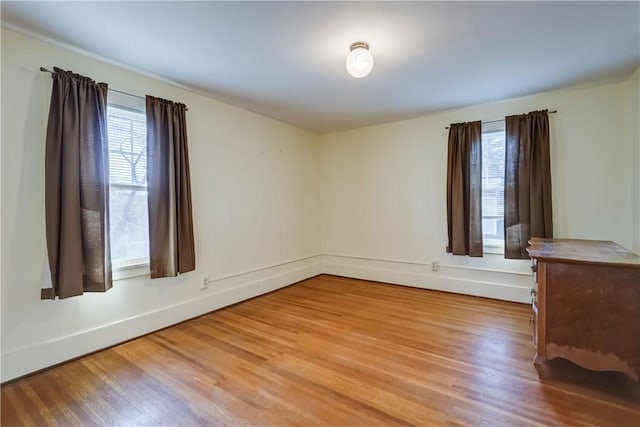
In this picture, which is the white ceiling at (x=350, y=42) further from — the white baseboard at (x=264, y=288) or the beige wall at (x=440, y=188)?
the white baseboard at (x=264, y=288)

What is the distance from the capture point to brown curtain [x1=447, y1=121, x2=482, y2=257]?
365cm

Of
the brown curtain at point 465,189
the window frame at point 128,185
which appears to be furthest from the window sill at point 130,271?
the brown curtain at point 465,189

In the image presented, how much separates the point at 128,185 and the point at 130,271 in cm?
78

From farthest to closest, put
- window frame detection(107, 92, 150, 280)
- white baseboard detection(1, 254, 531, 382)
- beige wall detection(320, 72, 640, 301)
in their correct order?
beige wall detection(320, 72, 640, 301)
window frame detection(107, 92, 150, 280)
white baseboard detection(1, 254, 531, 382)

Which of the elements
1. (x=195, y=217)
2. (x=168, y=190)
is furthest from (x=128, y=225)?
(x=195, y=217)

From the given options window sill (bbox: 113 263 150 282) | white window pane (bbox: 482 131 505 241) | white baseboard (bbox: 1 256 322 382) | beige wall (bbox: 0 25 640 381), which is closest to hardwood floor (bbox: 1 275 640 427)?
white baseboard (bbox: 1 256 322 382)

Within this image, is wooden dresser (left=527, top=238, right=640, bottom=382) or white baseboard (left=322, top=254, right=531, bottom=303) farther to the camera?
white baseboard (left=322, top=254, right=531, bottom=303)

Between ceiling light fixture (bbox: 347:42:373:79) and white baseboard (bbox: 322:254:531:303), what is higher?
ceiling light fixture (bbox: 347:42:373:79)

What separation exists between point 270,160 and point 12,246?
275 centimetres

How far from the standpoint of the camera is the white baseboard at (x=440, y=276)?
11.6 feet

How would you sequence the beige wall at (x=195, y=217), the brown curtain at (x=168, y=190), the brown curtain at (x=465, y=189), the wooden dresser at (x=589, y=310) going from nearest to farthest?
1. the wooden dresser at (x=589, y=310)
2. the beige wall at (x=195, y=217)
3. the brown curtain at (x=168, y=190)
4. the brown curtain at (x=465, y=189)

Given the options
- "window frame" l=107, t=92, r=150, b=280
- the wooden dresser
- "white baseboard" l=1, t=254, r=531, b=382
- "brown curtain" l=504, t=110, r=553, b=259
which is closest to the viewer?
the wooden dresser

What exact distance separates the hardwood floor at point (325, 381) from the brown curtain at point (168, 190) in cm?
70

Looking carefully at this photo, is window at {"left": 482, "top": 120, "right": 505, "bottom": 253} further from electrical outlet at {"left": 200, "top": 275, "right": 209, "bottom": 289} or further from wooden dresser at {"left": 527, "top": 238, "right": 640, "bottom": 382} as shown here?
electrical outlet at {"left": 200, "top": 275, "right": 209, "bottom": 289}
